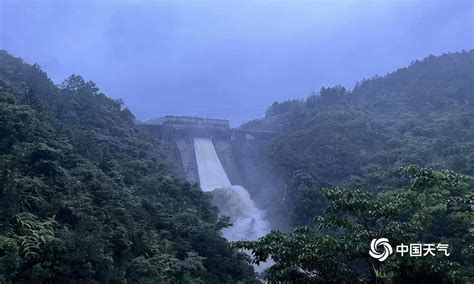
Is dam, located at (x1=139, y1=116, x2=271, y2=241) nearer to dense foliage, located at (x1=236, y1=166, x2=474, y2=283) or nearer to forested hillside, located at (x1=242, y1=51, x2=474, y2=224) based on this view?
forested hillside, located at (x1=242, y1=51, x2=474, y2=224)

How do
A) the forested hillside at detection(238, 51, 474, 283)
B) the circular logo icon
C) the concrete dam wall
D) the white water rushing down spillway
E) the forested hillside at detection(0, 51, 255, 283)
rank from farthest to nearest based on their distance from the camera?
1. the concrete dam wall
2. the white water rushing down spillway
3. the forested hillside at detection(0, 51, 255, 283)
4. the forested hillside at detection(238, 51, 474, 283)
5. the circular logo icon

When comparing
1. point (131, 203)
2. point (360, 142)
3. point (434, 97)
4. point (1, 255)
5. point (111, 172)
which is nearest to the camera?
point (1, 255)

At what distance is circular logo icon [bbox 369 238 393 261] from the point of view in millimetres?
6621

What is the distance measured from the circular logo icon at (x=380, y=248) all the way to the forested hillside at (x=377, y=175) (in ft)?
0.43

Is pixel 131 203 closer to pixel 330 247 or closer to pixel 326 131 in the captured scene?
pixel 330 247

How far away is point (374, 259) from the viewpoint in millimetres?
6770

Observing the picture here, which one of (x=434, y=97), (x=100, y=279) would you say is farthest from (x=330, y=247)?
(x=434, y=97)

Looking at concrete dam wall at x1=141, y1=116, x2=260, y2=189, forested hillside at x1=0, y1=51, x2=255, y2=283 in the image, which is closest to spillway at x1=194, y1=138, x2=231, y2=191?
concrete dam wall at x1=141, y1=116, x2=260, y2=189

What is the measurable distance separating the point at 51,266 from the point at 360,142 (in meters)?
31.2

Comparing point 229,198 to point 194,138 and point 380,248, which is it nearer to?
point 194,138

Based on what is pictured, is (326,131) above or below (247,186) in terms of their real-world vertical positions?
above

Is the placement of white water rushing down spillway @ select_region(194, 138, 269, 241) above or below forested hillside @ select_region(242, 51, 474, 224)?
below

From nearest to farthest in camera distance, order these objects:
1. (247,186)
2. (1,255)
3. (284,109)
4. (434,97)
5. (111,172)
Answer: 1. (1,255)
2. (111,172)
3. (247,186)
4. (434,97)
5. (284,109)

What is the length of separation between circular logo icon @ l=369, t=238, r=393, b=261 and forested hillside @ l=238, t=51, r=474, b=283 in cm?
13
